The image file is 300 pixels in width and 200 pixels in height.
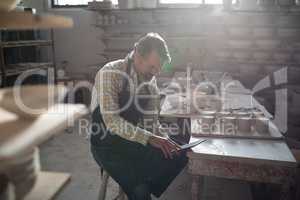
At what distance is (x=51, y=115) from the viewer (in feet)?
2.77

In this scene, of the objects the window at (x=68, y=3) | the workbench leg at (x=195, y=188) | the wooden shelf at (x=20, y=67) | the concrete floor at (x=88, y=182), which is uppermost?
the window at (x=68, y=3)

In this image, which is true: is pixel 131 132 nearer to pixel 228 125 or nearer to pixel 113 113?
pixel 113 113

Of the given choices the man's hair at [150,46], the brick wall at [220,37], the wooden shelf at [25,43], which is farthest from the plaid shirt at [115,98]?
the brick wall at [220,37]

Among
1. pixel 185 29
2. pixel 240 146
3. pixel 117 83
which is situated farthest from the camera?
pixel 185 29

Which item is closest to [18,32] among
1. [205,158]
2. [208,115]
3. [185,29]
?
[185,29]

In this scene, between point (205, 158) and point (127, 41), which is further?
point (127, 41)

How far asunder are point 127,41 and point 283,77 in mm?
2296

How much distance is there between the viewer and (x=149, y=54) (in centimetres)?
175

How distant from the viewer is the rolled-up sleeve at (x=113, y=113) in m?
1.70

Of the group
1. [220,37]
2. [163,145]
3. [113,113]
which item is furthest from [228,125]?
[220,37]

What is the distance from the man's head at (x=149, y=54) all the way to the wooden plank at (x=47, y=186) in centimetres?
94

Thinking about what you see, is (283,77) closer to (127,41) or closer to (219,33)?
(219,33)

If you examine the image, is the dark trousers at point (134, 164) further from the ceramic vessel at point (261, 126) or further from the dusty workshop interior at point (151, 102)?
the ceramic vessel at point (261, 126)

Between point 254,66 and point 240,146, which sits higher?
point 254,66
